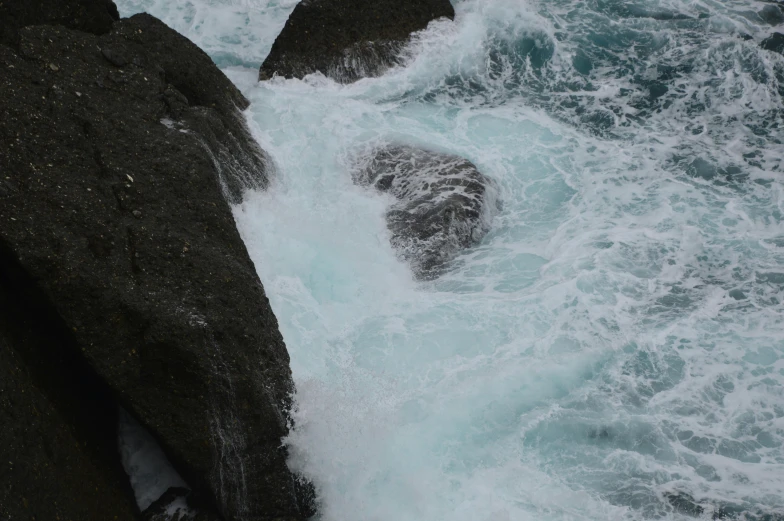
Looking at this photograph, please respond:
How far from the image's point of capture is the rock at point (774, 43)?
41.0ft

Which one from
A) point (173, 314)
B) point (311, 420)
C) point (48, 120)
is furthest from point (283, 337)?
point (48, 120)

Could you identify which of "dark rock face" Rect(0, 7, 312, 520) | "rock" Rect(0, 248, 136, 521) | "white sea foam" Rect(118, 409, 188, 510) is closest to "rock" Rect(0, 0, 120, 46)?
"dark rock face" Rect(0, 7, 312, 520)

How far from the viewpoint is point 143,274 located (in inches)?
239

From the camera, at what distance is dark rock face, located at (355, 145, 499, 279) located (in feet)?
29.4

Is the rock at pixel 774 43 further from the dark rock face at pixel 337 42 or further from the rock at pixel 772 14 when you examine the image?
the dark rock face at pixel 337 42

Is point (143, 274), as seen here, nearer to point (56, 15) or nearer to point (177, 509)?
point (177, 509)

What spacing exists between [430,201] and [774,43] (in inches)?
289

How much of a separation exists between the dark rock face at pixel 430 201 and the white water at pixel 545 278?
23 cm

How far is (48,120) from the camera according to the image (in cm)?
649

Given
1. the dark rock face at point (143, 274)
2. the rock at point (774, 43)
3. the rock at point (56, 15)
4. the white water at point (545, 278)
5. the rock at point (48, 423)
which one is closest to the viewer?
the rock at point (48, 423)

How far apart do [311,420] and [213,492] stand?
1.08 m

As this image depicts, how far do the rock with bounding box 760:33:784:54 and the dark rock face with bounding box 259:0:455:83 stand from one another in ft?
19.9

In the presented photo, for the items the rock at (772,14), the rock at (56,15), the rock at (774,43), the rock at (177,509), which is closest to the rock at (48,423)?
the rock at (177,509)

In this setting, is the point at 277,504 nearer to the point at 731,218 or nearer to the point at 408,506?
the point at 408,506
